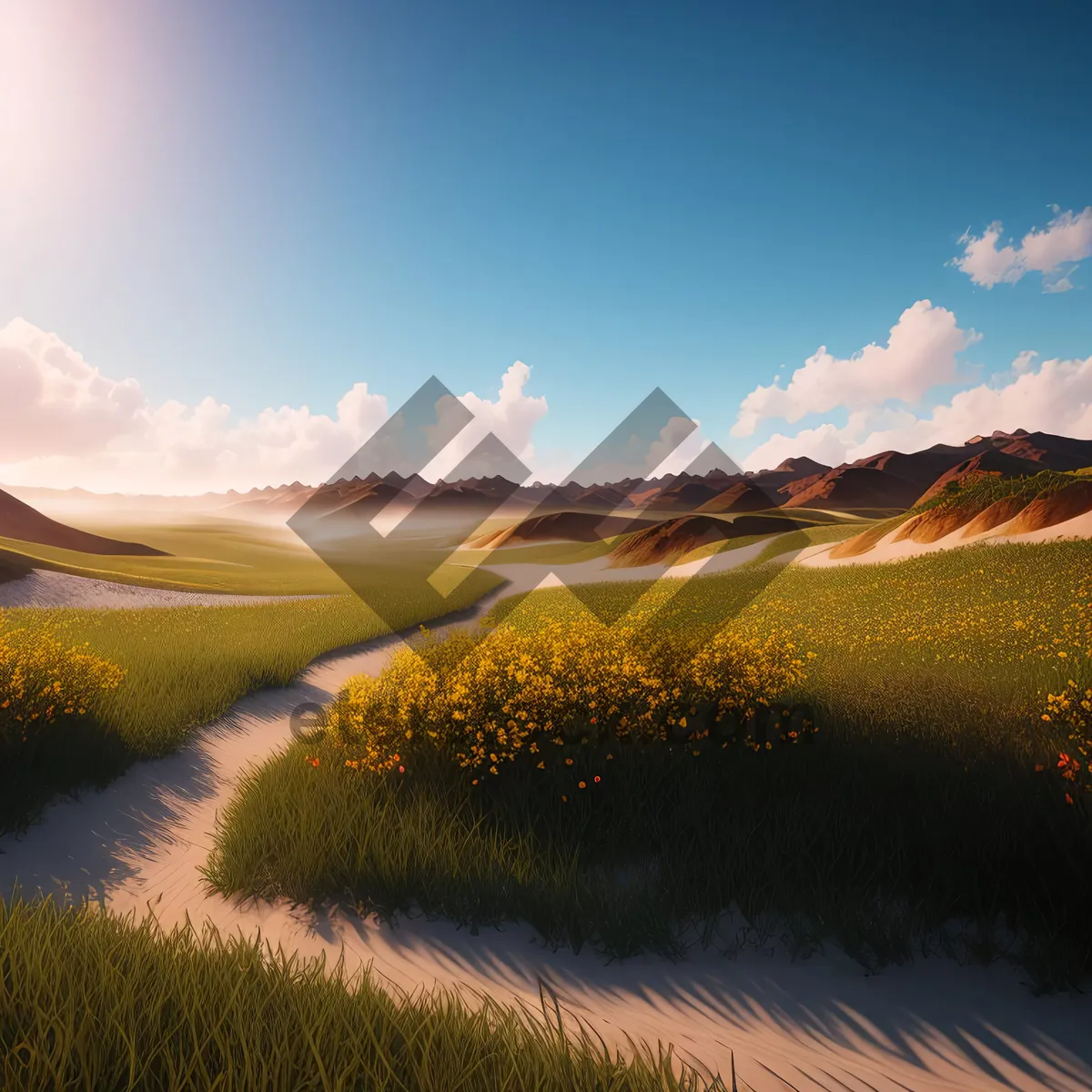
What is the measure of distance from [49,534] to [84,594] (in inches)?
912

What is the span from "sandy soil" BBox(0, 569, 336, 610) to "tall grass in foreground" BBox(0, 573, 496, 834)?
5.16 meters

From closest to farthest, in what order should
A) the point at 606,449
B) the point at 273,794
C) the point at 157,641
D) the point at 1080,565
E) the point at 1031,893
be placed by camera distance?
the point at 1031,893 → the point at 273,794 → the point at 157,641 → the point at 1080,565 → the point at 606,449

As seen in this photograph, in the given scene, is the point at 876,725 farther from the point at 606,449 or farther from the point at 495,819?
the point at 606,449

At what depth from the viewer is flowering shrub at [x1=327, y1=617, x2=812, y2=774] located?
5824mm

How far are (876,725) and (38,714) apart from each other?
357 inches

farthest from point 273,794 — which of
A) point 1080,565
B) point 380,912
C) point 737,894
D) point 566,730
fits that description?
point 1080,565

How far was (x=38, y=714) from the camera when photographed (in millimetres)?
6484

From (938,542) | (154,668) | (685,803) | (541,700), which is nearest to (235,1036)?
(685,803)

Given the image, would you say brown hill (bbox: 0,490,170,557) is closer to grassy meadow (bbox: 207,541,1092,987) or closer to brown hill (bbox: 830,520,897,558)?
grassy meadow (bbox: 207,541,1092,987)

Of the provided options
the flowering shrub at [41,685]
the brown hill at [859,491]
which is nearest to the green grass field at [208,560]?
the flowering shrub at [41,685]

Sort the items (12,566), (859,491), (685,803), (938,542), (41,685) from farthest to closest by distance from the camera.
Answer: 1. (859,491)
2. (938,542)
3. (12,566)
4. (41,685)
5. (685,803)

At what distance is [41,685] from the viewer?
6.93 m

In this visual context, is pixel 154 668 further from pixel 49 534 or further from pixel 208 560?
pixel 49 534

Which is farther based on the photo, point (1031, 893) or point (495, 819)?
point (495, 819)
